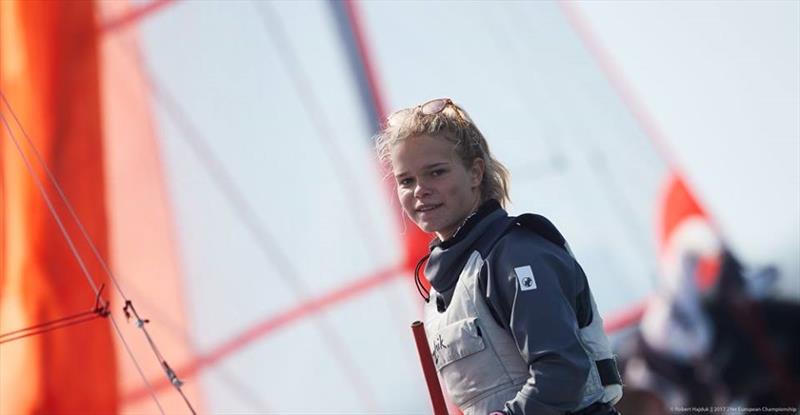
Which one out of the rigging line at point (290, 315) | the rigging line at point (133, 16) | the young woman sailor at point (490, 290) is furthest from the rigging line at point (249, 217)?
the young woman sailor at point (490, 290)

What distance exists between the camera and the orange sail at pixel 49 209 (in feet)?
6.56

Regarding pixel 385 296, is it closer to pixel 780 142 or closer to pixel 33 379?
pixel 33 379

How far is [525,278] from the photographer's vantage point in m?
0.97

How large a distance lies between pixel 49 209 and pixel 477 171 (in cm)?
126

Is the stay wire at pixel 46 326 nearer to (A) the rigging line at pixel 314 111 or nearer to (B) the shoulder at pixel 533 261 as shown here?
(A) the rigging line at pixel 314 111

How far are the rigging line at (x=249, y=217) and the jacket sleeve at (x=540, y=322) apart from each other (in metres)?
1.15

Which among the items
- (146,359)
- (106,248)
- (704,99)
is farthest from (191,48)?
(704,99)

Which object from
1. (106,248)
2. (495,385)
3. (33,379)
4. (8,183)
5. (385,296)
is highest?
(8,183)

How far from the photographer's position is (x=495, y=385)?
1.01 metres

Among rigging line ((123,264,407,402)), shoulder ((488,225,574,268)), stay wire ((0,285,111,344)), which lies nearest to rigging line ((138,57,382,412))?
rigging line ((123,264,407,402))

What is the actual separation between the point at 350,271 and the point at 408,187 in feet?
3.57

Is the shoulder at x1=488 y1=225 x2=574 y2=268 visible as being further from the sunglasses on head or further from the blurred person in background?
the blurred person in background

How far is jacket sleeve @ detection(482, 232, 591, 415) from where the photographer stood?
37.1 inches

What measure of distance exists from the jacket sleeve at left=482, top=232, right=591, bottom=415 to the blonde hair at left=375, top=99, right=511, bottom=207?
0.14 metres
